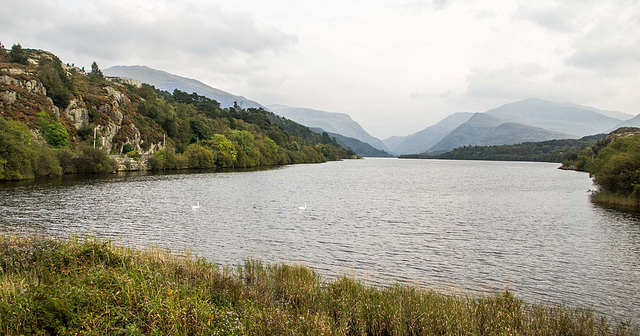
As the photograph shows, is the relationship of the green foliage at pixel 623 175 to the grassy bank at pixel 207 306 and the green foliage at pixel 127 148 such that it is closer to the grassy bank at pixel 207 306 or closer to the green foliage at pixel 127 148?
the grassy bank at pixel 207 306

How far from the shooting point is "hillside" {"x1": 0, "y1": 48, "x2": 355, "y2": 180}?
233ft

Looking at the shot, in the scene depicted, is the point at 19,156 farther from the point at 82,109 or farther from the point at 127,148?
the point at 127,148

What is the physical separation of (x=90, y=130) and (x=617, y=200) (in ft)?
367

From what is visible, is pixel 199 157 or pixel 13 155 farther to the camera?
pixel 199 157

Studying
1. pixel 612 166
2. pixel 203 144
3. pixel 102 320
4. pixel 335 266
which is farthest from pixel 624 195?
pixel 203 144

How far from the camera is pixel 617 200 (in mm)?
48344

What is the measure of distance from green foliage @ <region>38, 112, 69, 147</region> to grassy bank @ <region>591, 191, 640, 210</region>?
10284 centimetres

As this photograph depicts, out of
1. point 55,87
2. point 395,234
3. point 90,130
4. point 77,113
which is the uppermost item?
point 55,87

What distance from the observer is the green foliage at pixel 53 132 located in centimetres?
8648

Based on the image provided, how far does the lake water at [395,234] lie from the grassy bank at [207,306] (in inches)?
204

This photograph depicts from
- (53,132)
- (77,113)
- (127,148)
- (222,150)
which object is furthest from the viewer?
(222,150)

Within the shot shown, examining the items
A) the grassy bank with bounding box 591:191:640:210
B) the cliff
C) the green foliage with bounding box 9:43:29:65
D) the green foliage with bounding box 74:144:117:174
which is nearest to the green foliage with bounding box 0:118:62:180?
the green foliage with bounding box 74:144:117:174

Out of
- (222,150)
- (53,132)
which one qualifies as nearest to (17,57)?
(53,132)

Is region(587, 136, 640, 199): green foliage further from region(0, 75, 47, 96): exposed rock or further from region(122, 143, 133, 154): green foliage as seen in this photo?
region(0, 75, 47, 96): exposed rock
